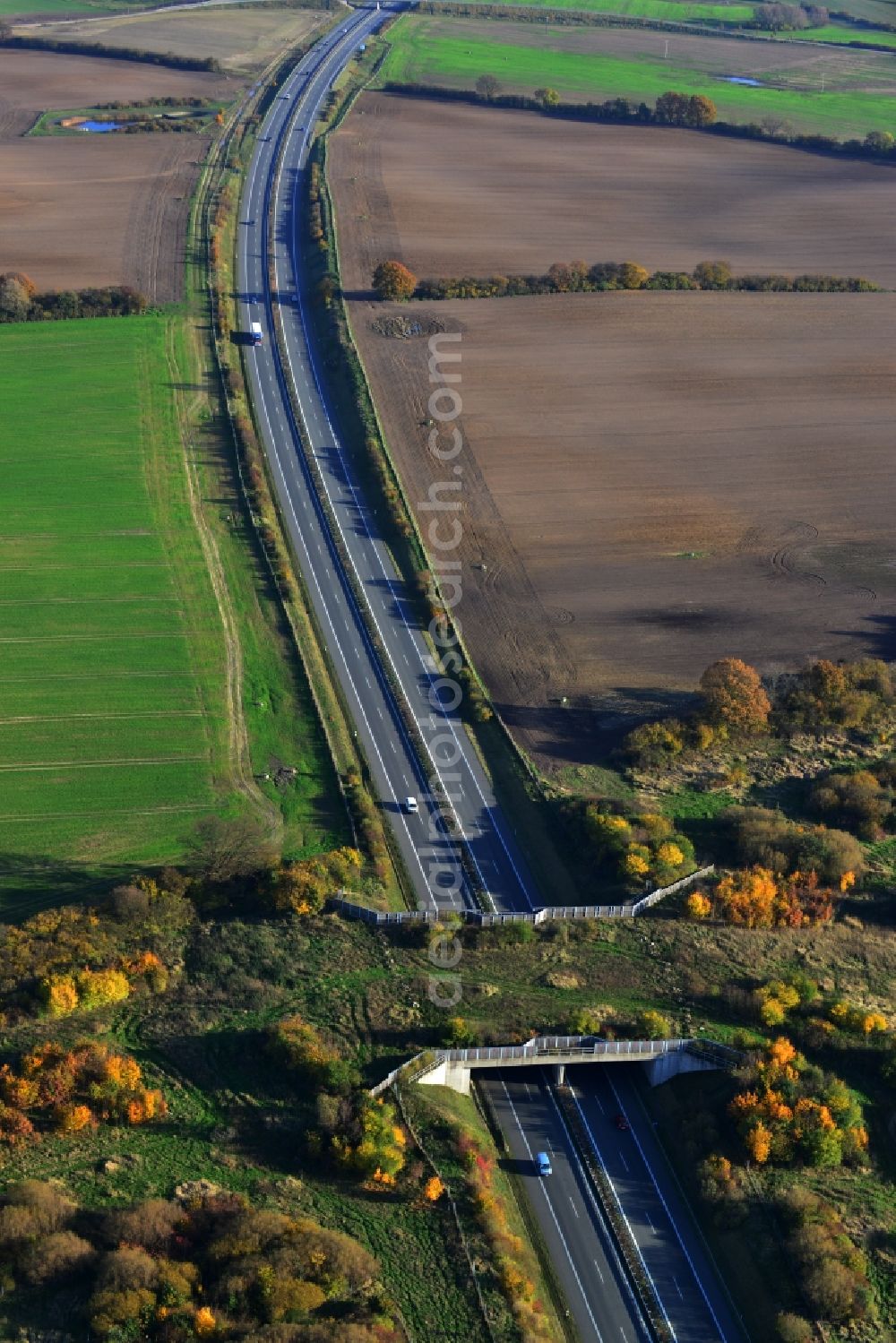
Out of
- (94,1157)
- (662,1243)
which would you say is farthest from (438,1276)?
(94,1157)

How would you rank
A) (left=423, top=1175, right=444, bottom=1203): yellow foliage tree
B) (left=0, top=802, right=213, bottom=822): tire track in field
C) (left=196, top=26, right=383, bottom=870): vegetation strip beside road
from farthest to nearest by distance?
1. (left=196, top=26, right=383, bottom=870): vegetation strip beside road
2. (left=0, top=802, right=213, bottom=822): tire track in field
3. (left=423, top=1175, right=444, bottom=1203): yellow foliage tree

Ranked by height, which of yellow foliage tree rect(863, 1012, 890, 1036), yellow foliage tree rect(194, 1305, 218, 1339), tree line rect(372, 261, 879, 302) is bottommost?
yellow foliage tree rect(863, 1012, 890, 1036)

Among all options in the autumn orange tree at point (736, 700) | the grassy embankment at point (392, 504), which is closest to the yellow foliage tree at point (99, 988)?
the grassy embankment at point (392, 504)

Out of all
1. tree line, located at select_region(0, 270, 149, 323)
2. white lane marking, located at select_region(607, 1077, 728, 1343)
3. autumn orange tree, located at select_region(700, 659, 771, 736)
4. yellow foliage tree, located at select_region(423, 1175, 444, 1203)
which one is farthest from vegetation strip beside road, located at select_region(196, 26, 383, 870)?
autumn orange tree, located at select_region(700, 659, 771, 736)

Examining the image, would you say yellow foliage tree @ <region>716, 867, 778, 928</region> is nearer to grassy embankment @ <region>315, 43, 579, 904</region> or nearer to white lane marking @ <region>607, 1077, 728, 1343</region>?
grassy embankment @ <region>315, 43, 579, 904</region>

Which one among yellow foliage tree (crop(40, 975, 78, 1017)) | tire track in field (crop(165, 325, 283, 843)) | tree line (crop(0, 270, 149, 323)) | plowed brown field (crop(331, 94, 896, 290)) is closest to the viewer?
yellow foliage tree (crop(40, 975, 78, 1017))

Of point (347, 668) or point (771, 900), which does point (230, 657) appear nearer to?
point (347, 668)

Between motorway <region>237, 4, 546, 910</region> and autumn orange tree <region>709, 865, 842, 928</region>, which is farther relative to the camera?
motorway <region>237, 4, 546, 910</region>
